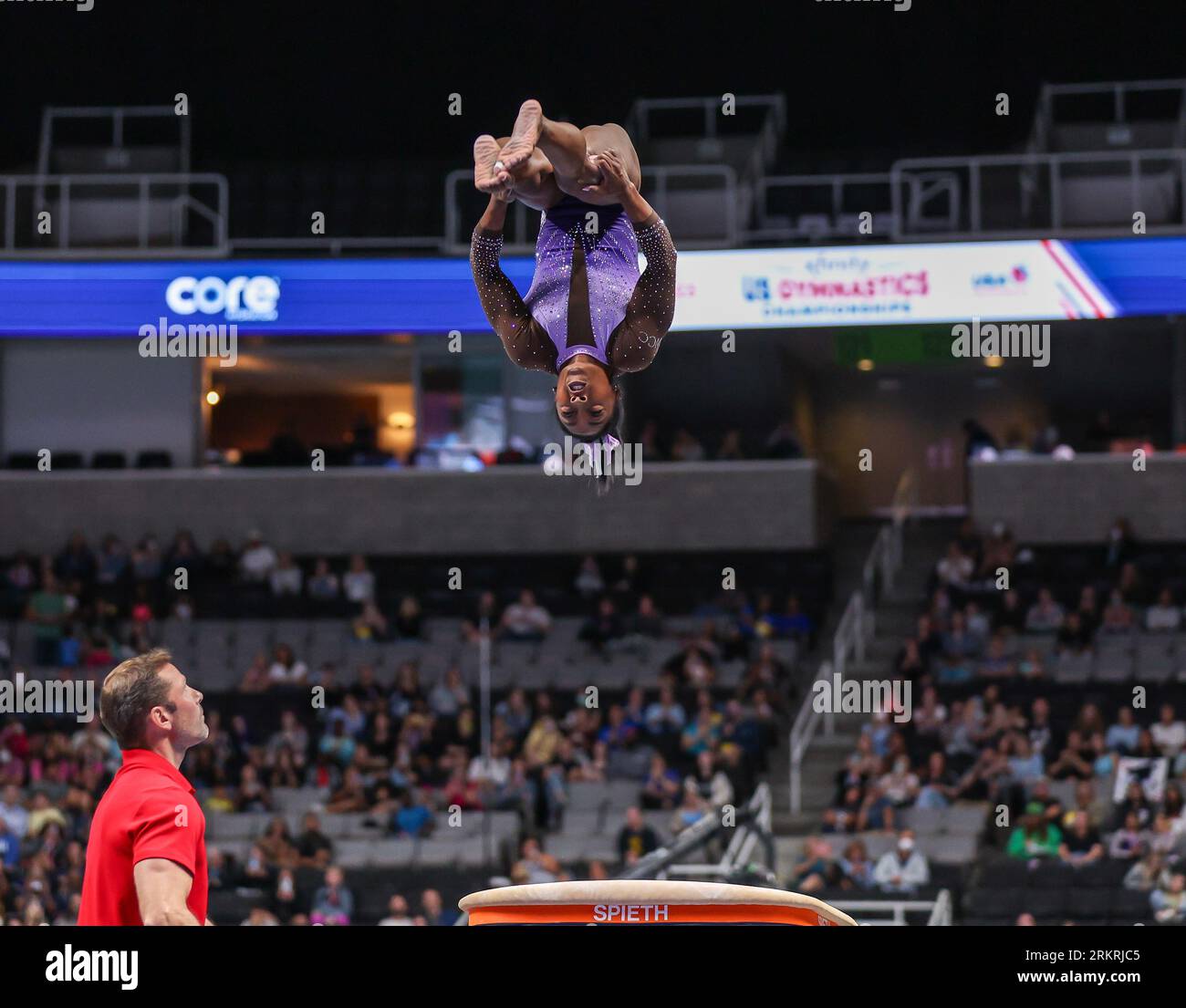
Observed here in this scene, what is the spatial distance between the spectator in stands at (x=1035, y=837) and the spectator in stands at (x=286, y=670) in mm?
6352

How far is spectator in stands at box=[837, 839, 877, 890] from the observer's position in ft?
39.8

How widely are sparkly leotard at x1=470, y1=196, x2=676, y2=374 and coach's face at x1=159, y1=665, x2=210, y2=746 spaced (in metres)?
3.22

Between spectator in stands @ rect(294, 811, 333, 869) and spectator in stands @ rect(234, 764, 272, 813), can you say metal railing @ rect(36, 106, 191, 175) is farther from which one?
spectator in stands @ rect(294, 811, 333, 869)

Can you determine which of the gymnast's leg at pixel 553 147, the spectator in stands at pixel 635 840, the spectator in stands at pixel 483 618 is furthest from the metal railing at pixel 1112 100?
the gymnast's leg at pixel 553 147

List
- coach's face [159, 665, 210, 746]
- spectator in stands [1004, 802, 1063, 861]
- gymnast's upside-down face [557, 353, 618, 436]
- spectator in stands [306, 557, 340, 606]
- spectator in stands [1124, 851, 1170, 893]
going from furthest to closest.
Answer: spectator in stands [306, 557, 340, 606] → spectator in stands [1004, 802, 1063, 861] → spectator in stands [1124, 851, 1170, 893] → gymnast's upside-down face [557, 353, 618, 436] → coach's face [159, 665, 210, 746]

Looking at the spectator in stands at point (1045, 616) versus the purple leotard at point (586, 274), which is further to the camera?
the spectator in stands at point (1045, 616)

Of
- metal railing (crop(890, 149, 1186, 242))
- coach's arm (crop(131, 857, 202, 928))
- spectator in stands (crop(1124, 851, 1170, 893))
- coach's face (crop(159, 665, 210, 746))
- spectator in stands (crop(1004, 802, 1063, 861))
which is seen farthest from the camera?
metal railing (crop(890, 149, 1186, 242))

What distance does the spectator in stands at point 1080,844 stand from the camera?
1220cm

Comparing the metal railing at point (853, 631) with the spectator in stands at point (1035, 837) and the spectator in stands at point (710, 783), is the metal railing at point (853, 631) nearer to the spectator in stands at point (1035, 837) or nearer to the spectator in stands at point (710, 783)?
the spectator in stands at point (710, 783)

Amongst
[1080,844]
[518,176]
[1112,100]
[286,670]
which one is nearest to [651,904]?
[518,176]

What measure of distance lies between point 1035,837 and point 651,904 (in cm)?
971

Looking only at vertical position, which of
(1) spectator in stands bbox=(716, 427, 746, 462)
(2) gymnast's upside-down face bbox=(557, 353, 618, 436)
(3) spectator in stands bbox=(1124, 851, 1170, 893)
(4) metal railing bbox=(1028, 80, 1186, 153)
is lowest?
(3) spectator in stands bbox=(1124, 851, 1170, 893)

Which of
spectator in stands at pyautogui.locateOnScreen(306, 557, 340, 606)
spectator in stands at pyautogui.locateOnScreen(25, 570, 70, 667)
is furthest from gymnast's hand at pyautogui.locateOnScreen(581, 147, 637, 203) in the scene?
spectator in stands at pyautogui.locateOnScreen(25, 570, 70, 667)
